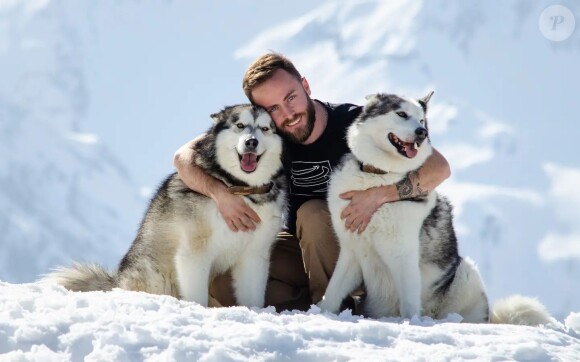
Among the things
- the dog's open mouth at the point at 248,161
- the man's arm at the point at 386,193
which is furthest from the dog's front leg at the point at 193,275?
the man's arm at the point at 386,193

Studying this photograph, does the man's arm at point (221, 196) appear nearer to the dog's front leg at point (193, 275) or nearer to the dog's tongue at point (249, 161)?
the dog's tongue at point (249, 161)

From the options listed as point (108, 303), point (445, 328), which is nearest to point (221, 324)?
point (108, 303)

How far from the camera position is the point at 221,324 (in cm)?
358

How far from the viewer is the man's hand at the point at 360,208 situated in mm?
4699

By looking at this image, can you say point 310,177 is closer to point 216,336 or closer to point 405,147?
point 405,147

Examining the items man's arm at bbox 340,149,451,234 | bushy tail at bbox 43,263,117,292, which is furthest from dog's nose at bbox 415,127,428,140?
bushy tail at bbox 43,263,117,292

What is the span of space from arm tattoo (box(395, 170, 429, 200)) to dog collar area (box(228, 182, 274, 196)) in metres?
0.96

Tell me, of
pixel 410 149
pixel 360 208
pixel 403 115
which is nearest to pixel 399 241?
pixel 360 208

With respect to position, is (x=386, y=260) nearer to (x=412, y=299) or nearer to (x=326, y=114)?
(x=412, y=299)

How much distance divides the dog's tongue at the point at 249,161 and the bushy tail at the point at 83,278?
4.74 feet

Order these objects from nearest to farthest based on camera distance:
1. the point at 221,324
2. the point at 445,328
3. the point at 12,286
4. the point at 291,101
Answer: the point at 221,324
the point at 445,328
the point at 12,286
the point at 291,101

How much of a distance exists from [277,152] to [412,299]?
4.81 feet

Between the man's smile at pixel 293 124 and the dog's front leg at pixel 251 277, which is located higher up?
the man's smile at pixel 293 124

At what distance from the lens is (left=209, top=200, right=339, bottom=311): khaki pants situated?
5273mm
